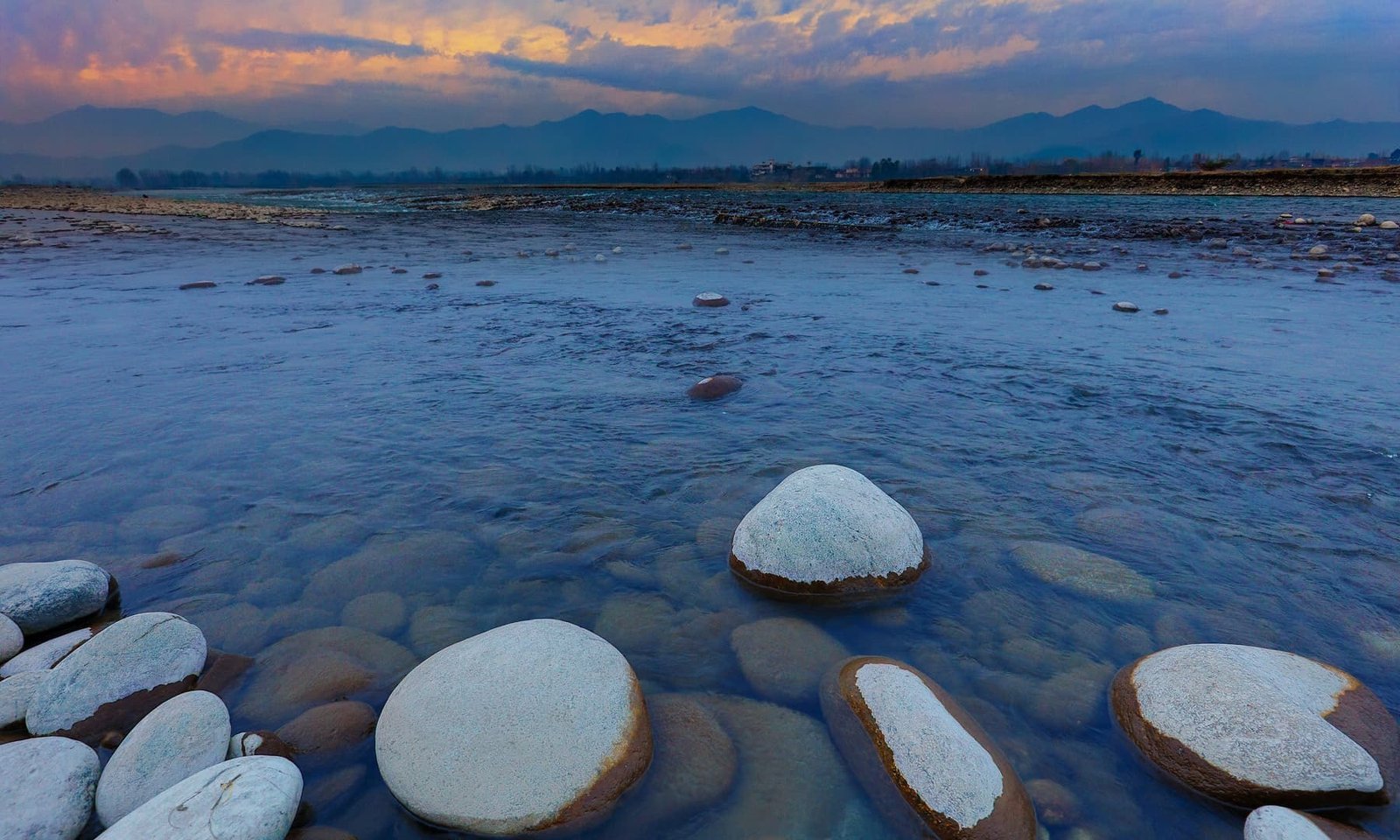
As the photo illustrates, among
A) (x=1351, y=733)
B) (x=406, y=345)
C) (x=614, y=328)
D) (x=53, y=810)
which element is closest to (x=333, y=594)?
(x=53, y=810)

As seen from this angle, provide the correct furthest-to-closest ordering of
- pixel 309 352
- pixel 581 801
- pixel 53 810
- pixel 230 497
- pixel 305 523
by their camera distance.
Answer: pixel 309 352 < pixel 230 497 < pixel 305 523 < pixel 581 801 < pixel 53 810

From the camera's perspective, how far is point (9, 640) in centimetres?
382

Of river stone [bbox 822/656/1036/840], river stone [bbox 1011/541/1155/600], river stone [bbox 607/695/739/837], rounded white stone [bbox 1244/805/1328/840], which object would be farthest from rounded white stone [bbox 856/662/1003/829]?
river stone [bbox 1011/541/1155/600]

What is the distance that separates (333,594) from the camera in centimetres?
457

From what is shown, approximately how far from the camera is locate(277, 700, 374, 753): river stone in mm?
3346

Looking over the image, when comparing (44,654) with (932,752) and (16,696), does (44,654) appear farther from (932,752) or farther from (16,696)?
(932,752)

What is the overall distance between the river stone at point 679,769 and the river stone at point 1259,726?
2039 millimetres

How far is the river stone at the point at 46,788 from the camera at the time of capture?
2729 millimetres

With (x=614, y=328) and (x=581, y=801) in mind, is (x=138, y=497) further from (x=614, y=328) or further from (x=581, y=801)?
(x=614, y=328)

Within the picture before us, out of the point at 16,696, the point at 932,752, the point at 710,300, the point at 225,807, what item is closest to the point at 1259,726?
the point at 932,752

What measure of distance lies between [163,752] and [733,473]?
4332 millimetres

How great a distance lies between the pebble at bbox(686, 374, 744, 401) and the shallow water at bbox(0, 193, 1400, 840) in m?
0.15

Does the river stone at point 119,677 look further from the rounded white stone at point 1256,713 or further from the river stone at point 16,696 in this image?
the rounded white stone at point 1256,713

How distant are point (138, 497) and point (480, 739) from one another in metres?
4.72
